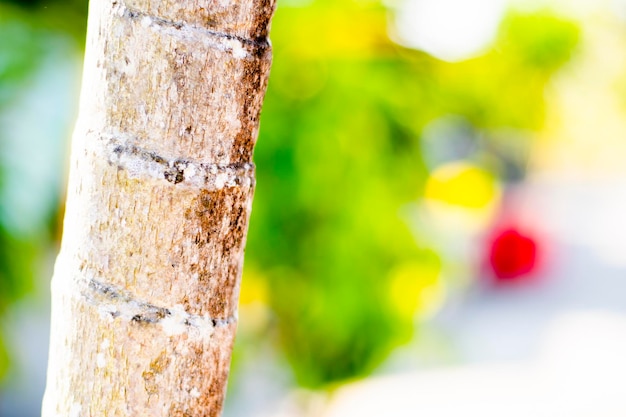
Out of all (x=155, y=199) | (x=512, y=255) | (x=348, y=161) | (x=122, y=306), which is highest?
(x=512, y=255)

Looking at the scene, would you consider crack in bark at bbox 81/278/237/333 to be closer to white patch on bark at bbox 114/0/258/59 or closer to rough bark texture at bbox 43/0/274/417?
rough bark texture at bbox 43/0/274/417

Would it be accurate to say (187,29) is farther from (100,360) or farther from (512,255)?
(512,255)

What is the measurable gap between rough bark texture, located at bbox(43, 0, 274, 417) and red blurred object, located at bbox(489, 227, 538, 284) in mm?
9119

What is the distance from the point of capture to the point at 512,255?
9766 millimetres

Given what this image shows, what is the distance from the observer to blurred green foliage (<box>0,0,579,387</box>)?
3326 mm

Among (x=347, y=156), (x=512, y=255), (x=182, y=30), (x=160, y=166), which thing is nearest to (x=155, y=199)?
(x=160, y=166)

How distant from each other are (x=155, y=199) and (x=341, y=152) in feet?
8.76

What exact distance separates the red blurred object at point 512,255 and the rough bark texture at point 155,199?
9119 millimetres

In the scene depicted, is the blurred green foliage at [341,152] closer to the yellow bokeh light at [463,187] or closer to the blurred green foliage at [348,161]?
the blurred green foliage at [348,161]

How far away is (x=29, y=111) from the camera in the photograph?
3344 mm

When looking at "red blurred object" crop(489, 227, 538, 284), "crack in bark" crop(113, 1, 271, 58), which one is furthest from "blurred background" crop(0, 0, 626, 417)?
"red blurred object" crop(489, 227, 538, 284)

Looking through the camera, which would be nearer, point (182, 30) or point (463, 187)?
point (182, 30)

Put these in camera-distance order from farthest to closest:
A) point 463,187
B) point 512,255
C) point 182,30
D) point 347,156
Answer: point 512,255 → point 463,187 → point 347,156 → point 182,30

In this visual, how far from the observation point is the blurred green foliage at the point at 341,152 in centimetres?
333
